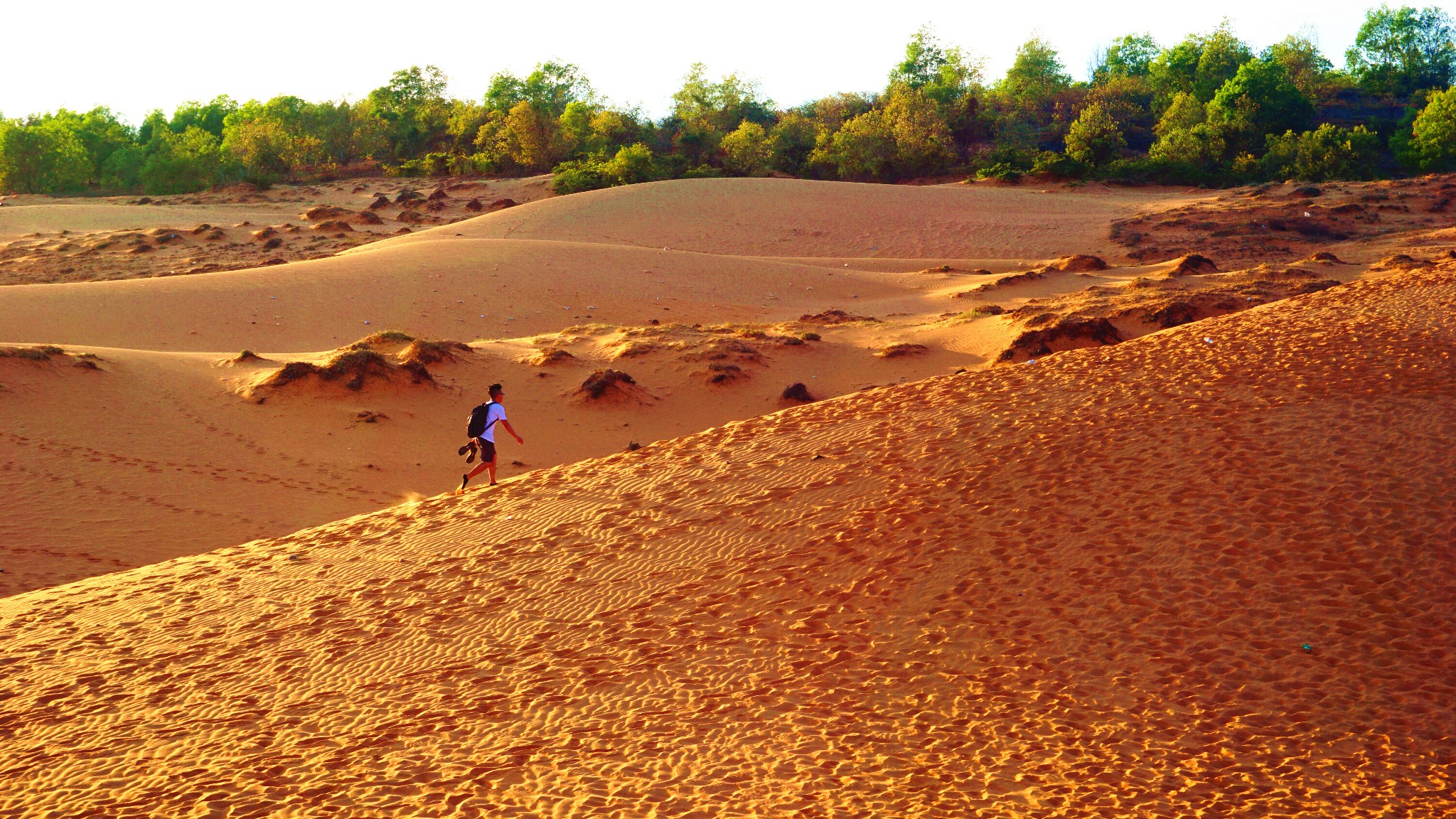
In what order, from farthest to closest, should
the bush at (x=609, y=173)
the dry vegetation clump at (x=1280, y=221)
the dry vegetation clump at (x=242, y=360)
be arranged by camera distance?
the bush at (x=609, y=173) < the dry vegetation clump at (x=1280, y=221) < the dry vegetation clump at (x=242, y=360)

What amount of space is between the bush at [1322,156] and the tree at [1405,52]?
25966mm

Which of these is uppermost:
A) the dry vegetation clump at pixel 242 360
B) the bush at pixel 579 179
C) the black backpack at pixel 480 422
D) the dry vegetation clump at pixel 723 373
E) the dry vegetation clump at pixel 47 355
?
the bush at pixel 579 179

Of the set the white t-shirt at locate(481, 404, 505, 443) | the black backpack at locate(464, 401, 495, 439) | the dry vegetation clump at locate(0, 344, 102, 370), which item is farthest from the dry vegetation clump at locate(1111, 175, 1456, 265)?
the dry vegetation clump at locate(0, 344, 102, 370)

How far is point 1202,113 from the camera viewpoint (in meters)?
50.9

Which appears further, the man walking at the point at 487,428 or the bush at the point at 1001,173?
the bush at the point at 1001,173

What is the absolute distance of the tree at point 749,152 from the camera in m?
51.8

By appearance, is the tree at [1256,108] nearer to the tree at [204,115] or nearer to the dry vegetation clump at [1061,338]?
the dry vegetation clump at [1061,338]

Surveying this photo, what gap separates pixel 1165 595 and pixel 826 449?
3671mm

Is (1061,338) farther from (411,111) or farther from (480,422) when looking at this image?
(411,111)

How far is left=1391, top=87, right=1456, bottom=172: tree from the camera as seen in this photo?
41.6 metres

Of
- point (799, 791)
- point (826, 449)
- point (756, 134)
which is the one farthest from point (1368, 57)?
point (799, 791)

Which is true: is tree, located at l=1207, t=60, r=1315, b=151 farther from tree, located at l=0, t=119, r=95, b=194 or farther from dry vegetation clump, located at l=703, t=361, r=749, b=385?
tree, located at l=0, t=119, r=95, b=194

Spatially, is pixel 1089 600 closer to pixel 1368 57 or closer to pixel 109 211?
pixel 109 211

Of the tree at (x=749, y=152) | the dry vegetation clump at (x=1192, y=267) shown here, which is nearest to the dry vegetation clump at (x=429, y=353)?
the dry vegetation clump at (x=1192, y=267)
